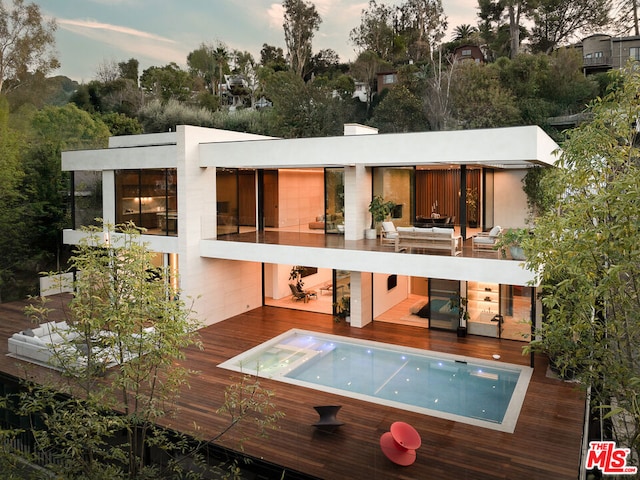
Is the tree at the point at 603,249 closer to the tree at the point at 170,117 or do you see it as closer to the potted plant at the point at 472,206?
the potted plant at the point at 472,206

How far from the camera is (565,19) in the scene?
1809 inches

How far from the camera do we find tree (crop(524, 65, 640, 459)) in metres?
4.87

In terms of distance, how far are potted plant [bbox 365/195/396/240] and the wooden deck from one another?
206 inches

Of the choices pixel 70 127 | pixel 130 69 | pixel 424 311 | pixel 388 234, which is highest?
pixel 130 69

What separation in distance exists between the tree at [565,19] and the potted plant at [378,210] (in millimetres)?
37001

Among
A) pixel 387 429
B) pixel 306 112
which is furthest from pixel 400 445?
pixel 306 112

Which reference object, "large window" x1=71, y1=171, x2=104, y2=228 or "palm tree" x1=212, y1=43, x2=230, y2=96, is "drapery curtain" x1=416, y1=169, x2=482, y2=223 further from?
"palm tree" x1=212, y1=43, x2=230, y2=96

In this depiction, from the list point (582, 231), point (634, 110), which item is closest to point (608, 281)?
point (582, 231)

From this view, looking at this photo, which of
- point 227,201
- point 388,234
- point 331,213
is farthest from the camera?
point 331,213

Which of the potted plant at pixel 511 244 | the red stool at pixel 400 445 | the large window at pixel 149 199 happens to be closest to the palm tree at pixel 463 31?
the large window at pixel 149 199

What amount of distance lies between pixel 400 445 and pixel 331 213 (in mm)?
10891

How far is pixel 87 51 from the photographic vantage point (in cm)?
4825

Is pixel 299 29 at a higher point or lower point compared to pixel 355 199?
higher

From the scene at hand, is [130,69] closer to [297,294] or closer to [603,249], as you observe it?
[297,294]
